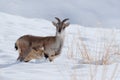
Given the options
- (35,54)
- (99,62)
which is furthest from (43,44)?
(99,62)

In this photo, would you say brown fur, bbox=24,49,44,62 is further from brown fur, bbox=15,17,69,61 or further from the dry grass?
the dry grass

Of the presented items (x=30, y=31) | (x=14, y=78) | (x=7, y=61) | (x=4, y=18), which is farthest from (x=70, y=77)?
(x=4, y=18)

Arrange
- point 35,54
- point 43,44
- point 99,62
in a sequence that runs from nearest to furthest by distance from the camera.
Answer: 1. point 99,62
2. point 35,54
3. point 43,44

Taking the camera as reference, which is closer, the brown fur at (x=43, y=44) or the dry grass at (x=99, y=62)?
the dry grass at (x=99, y=62)

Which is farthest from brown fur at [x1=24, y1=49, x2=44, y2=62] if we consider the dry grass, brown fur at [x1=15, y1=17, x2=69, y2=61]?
the dry grass

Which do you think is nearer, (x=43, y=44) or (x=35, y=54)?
(x=35, y=54)

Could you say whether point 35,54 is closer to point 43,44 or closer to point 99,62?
point 43,44

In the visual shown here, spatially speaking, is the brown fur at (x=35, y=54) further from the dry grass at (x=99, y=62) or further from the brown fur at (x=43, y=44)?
the dry grass at (x=99, y=62)

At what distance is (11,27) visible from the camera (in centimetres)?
1769

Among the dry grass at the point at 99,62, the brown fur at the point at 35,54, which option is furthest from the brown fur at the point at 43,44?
the dry grass at the point at 99,62

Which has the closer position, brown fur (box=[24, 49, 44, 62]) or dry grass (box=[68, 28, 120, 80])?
dry grass (box=[68, 28, 120, 80])

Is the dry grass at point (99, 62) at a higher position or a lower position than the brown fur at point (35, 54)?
higher

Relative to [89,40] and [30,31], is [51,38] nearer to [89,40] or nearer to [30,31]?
[89,40]

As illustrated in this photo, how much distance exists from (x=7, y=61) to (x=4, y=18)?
10.4 meters
